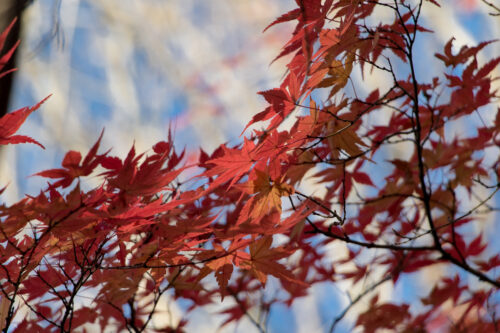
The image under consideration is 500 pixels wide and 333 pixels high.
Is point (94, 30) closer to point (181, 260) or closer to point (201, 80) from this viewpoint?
point (201, 80)

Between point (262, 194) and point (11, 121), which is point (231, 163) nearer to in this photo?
point (262, 194)

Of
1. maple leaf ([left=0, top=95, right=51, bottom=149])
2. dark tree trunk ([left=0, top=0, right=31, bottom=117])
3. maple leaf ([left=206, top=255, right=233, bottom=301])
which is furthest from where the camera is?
dark tree trunk ([left=0, top=0, right=31, bottom=117])

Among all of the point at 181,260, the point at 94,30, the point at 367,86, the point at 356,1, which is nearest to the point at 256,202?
the point at 181,260

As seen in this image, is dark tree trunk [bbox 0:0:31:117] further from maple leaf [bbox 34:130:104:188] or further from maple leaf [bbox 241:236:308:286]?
maple leaf [bbox 241:236:308:286]

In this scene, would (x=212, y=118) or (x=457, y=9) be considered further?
(x=212, y=118)

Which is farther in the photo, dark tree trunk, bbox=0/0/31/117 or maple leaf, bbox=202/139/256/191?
dark tree trunk, bbox=0/0/31/117

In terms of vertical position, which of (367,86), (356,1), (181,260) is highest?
(367,86)

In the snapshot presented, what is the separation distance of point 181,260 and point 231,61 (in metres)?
3.99

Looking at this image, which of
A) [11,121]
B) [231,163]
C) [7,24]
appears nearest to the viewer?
[11,121]

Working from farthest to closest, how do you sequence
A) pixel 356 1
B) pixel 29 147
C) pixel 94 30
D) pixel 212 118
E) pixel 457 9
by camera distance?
pixel 94 30 → pixel 212 118 → pixel 457 9 → pixel 29 147 → pixel 356 1

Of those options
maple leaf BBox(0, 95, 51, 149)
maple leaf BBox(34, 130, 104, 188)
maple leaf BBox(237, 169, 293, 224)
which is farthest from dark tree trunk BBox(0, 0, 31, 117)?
maple leaf BBox(237, 169, 293, 224)

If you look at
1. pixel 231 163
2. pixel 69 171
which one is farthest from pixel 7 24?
pixel 231 163

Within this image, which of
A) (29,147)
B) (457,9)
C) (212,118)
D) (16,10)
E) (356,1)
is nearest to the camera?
(356,1)

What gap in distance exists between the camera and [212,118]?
426 centimetres
